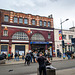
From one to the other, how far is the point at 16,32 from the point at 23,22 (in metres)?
3.23

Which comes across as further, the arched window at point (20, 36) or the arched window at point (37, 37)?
the arched window at point (37, 37)

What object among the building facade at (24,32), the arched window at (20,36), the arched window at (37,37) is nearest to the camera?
the building facade at (24,32)

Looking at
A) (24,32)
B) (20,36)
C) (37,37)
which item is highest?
(24,32)

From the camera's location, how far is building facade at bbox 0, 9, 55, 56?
75.5ft

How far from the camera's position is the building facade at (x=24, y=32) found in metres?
23.0

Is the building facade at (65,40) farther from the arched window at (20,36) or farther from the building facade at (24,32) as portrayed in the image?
the arched window at (20,36)

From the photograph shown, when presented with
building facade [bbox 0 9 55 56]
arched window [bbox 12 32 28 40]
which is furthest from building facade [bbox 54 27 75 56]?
arched window [bbox 12 32 28 40]

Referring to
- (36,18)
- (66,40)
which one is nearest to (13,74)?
(36,18)

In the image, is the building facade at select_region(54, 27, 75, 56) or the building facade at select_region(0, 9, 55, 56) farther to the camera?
the building facade at select_region(54, 27, 75, 56)

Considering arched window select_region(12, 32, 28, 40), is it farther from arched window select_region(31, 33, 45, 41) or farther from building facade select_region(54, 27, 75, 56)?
building facade select_region(54, 27, 75, 56)

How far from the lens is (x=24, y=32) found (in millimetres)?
24969

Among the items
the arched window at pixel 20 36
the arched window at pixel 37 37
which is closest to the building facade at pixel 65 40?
the arched window at pixel 37 37

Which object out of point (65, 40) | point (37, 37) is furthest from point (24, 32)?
point (65, 40)

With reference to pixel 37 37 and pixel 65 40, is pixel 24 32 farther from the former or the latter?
pixel 65 40
